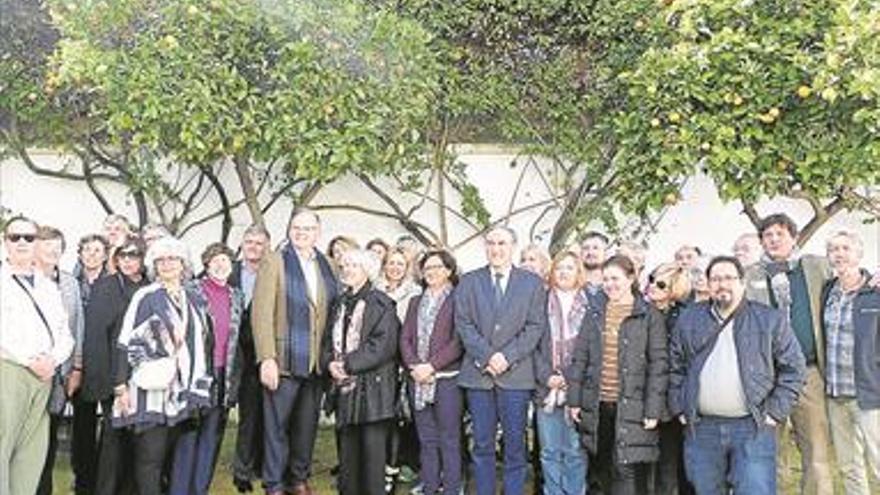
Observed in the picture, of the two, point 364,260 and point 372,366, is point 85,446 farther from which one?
point 364,260

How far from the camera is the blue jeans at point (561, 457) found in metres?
6.30

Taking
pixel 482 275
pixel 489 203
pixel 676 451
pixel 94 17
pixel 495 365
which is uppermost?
pixel 94 17

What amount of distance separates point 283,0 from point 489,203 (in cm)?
266

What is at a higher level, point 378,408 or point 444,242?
point 444,242

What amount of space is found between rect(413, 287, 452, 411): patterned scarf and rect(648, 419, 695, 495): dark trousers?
1260 mm

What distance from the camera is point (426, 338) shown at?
255 inches

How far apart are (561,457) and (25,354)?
2808 mm

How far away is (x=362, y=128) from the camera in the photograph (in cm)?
804

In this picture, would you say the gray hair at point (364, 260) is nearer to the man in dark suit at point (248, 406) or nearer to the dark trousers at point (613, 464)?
the man in dark suit at point (248, 406)

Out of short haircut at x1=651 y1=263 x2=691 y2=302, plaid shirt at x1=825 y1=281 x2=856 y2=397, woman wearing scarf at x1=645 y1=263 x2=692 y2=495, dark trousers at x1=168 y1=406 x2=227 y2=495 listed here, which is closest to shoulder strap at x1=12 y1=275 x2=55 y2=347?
dark trousers at x1=168 y1=406 x2=227 y2=495

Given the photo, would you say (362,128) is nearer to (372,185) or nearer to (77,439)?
(372,185)

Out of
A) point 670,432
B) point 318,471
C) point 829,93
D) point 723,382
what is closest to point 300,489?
point 318,471

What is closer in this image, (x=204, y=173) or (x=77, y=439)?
(x=77, y=439)

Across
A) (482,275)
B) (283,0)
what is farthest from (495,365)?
(283,0)
